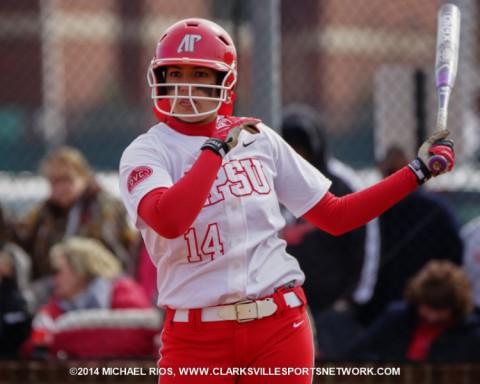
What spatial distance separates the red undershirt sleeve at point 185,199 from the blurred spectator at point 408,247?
2.98 metres

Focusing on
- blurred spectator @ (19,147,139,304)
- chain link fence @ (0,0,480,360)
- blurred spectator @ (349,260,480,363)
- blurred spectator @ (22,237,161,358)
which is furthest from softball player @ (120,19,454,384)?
blurred spectator @ (19,147,139,304)

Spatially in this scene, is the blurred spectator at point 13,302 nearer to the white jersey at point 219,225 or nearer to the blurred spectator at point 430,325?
the blurred spectator at point 430,325

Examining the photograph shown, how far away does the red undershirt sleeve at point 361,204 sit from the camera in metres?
3.31

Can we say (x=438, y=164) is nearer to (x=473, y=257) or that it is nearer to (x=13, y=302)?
(x=473, y=257)

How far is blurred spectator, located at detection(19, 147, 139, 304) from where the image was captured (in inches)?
253

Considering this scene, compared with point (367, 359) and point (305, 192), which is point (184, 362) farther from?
point (367, 359)

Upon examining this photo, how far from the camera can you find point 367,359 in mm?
5430

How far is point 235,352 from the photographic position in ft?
10.4

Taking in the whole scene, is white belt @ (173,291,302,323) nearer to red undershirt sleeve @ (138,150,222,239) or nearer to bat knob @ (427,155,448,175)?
red undershirt sleeve @ (138,150,222,239)

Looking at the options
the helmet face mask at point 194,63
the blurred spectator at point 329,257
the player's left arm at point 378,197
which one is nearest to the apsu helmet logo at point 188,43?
the helmet face mask at point 194,63

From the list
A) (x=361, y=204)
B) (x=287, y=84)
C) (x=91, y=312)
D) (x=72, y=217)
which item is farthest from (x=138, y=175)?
(x=287, y=84)

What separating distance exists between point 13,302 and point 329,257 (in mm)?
1732

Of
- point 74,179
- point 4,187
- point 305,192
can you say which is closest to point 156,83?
point 305,192

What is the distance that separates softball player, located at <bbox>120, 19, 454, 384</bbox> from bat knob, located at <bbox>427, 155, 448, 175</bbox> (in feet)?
0.05
